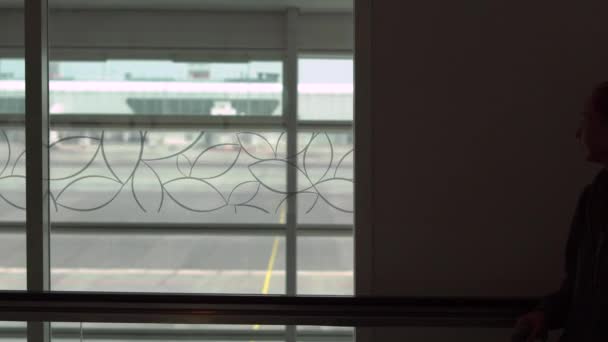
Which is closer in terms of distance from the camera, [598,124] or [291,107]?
[598,124]

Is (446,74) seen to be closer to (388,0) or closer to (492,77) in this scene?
(492,77)

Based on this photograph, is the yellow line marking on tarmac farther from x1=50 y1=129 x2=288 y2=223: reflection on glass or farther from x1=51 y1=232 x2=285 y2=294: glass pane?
x1=50 y1=129 x2=288 y2=223: reflection on glass

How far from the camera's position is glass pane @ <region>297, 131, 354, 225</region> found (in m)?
2.51

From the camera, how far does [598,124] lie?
1.66 metres

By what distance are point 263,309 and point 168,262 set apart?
0.65 meters

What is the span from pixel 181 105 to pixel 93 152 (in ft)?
1.32

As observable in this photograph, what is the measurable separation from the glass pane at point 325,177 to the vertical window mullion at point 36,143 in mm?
1000

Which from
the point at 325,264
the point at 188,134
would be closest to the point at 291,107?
the point at 188,134

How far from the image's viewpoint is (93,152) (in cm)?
259

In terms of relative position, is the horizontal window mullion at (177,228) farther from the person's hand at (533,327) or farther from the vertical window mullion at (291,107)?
the person's hand at (533,327)

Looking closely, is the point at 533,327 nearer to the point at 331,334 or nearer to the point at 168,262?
the point at 331,334

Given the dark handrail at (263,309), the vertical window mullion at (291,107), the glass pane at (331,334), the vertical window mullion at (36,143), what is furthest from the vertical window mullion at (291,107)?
the vertical window mullion at (36,143)

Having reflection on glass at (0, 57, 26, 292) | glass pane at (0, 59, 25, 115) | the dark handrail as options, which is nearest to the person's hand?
the dark handrail

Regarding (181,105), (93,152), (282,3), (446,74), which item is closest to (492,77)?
(446,74)
